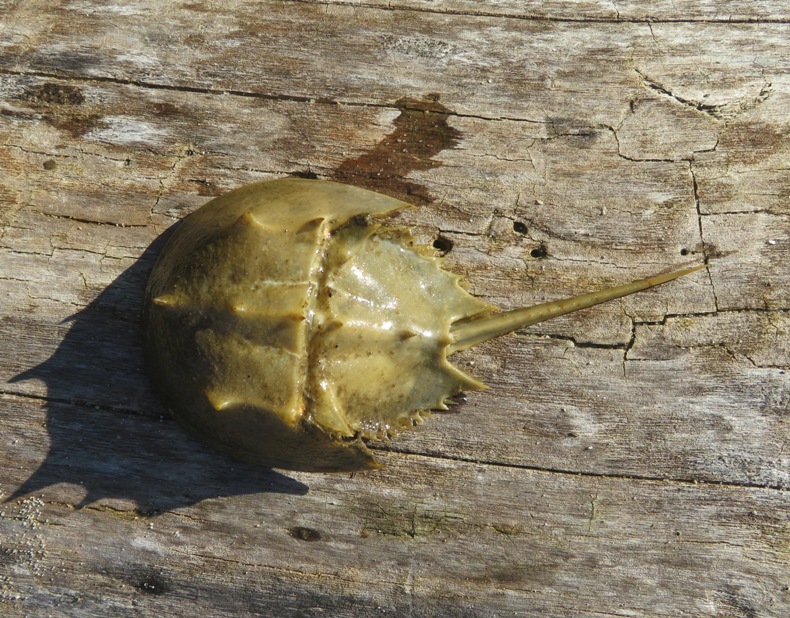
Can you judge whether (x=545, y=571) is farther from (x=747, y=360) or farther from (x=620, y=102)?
(x=620, y=102)

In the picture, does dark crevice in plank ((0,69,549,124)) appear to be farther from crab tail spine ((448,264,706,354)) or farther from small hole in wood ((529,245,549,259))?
crab tail spine ((448,264,706,354))

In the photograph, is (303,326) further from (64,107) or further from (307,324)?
(64,107)

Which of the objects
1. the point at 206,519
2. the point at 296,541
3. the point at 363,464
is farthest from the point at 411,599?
the point at 206,519

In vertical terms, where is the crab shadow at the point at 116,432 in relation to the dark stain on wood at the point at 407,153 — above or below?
below

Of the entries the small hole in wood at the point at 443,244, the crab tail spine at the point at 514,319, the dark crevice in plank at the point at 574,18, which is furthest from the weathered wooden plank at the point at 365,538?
the dark crevice in plank at the point at 574,18

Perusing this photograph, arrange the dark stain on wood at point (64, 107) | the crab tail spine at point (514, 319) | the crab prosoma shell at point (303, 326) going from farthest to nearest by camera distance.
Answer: the dark stain on wood at point (64, 107) < the crab tail spine at point (514, 319) < the crab prosoma shell at point (303, 326)

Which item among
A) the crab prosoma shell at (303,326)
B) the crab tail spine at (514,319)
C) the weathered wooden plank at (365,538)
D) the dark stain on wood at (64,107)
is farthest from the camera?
the dark stain on wood at (64,107)

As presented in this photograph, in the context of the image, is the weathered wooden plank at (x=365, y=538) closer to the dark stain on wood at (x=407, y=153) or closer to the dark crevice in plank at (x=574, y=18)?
the dark stain on wood at (x=407, y=153)
